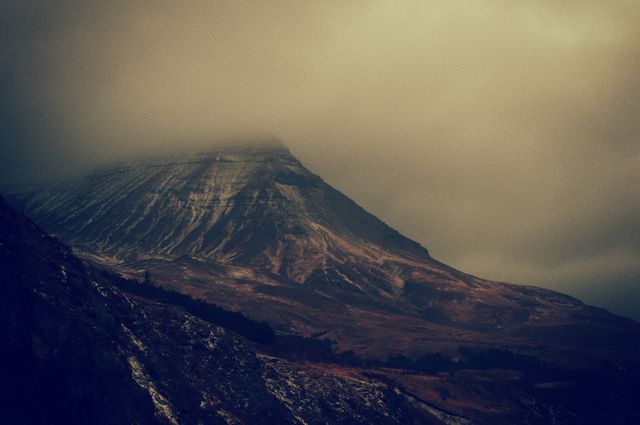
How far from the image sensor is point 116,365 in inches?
4828

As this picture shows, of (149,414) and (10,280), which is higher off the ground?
(10,280)

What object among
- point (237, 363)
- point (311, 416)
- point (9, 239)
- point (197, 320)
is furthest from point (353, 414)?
point (9, 239)

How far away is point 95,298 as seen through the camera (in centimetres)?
13500

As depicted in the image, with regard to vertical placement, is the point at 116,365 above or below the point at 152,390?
above

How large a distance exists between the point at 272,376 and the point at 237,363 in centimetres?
1013

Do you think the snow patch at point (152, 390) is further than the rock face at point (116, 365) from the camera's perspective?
Yes

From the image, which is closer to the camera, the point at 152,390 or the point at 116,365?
the point at 116,365

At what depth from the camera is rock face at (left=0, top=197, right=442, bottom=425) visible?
113500mm

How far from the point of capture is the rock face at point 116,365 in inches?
4469

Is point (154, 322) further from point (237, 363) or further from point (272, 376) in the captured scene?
point (272, 376)

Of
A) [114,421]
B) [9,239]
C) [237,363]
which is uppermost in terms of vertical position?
[9,239]

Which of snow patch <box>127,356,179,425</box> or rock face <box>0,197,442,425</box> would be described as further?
snow patch <box>127,356,179,425</box>

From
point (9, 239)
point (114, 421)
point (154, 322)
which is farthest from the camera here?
point (154, 322)

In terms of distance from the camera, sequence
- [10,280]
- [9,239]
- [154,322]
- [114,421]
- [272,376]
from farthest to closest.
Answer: [272,376]
[154,322]
[9,239]
[10,280]
[114,421]
